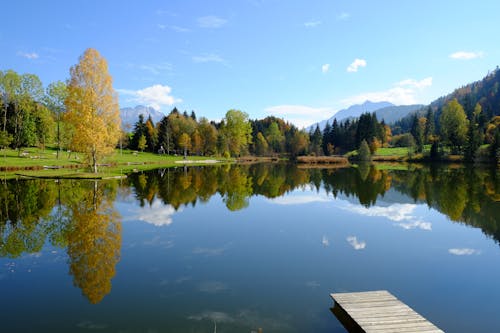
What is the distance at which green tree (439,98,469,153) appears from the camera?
315 feet

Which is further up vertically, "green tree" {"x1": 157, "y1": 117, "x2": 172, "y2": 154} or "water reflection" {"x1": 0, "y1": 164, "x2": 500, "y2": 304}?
"green tree" {"x1": 157, "y1": 117, "x2": 172, "y2": 154}

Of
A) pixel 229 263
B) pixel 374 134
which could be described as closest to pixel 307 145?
pixel 374 134

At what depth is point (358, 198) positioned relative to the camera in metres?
31.1

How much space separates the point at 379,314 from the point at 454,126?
109 m

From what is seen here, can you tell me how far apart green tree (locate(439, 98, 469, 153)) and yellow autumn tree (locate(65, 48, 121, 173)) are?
96.9 meters

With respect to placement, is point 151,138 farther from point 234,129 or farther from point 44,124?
point 44,124

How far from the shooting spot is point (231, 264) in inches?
509

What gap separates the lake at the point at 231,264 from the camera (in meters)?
8.86

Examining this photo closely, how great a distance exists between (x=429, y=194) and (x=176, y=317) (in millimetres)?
31866

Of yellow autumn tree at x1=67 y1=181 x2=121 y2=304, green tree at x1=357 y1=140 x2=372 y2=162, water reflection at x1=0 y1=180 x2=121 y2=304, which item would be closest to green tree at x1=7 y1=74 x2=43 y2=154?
water reflection at x1=0 y1=180 x2=121 y2=304

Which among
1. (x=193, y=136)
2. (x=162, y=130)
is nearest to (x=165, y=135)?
(x=162, y=130)

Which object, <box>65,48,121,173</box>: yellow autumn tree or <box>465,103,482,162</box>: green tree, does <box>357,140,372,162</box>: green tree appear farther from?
<box>65,48,121,173</box>: yellow autumn tree

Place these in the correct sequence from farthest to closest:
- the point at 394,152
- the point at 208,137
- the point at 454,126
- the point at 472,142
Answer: the point at 394,152 → the point at 208,137 → the point at 454,126 → the point at 472,142

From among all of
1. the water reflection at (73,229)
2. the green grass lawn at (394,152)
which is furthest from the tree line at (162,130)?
the water reflection at (73,229)
